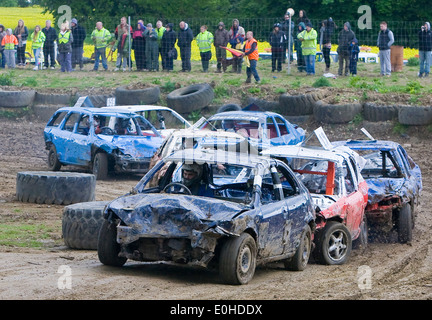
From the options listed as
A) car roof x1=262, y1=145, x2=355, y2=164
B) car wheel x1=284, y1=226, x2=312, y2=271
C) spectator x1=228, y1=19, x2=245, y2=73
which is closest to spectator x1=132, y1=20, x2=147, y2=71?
spectator x1=228, y1=19, x2=245, y2=73

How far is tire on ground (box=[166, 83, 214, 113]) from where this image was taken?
23922mm

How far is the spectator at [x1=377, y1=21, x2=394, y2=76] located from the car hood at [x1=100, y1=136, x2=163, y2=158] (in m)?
11.6

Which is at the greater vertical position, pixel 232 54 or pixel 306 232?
pixel 232 54

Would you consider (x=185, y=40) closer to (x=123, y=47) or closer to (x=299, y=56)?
(x=123, y=47)

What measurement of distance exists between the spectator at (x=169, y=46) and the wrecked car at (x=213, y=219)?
18.3 meters

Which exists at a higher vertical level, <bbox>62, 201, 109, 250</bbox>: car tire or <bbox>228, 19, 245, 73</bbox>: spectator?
<bbox>228, 19, 245, 73</bbox>: spectator

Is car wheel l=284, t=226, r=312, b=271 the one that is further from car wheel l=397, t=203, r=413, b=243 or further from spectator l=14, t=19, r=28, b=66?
spectator l=14, t=19, r=28, b=66

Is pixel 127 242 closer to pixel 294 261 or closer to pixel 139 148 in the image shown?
pixel 294 261

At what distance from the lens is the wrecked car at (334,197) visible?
10.4 metres

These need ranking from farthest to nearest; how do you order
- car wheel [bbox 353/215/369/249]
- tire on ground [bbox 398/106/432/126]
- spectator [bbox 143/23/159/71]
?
spectator [bbox 143/23/159/71]
tire on ground [bbox 398/106/432/126]
car wheel [bbox 353/215/369/249]

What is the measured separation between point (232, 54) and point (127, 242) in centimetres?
2001

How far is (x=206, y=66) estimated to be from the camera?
93.2 ft

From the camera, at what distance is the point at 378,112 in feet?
75.3
